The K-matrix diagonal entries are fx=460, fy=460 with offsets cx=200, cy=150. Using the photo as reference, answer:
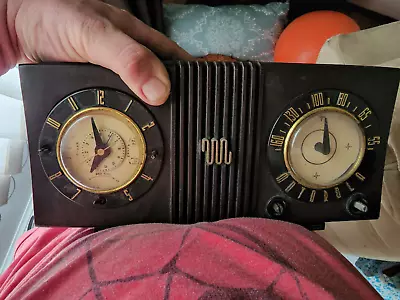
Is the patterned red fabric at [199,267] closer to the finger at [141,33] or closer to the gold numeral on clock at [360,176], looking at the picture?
the gold numeral on clock at [360,176]

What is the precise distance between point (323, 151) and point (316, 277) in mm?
212

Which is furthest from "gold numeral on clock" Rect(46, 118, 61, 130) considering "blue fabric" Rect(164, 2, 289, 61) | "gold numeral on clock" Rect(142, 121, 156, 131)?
"blue fabric" Rect(164, 2, 289, 61)

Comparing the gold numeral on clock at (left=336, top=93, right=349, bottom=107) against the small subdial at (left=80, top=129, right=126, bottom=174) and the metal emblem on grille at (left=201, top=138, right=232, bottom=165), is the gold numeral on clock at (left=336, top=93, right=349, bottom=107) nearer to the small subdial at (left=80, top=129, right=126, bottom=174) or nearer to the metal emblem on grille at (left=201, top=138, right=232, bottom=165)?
the metal emblem on grille at (left=201, top=138, right=232, bottom=165)

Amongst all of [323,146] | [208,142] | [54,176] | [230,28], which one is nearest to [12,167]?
[54,176]

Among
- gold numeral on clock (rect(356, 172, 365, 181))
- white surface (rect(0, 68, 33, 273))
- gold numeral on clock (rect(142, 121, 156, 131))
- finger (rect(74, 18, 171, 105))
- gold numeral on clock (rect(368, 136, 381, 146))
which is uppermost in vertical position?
finger (rect(74, 18, 171, 105))

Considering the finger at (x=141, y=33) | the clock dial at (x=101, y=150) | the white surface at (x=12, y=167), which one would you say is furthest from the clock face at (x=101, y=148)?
the white surface at (x=12, y=167)

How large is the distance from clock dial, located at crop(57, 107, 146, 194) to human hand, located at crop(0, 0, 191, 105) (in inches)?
2.2

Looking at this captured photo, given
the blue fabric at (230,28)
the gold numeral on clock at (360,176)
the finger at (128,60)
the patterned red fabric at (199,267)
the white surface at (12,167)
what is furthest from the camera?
the blue fabric at (230,28)

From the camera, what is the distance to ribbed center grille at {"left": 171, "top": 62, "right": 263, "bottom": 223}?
605 mm

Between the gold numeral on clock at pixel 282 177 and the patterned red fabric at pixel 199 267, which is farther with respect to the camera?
the gold numeral on clock at pixel 282 177

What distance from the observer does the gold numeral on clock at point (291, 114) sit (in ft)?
2.05

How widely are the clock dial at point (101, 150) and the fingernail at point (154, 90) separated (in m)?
0.05

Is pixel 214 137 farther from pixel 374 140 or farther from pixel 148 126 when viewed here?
pixel 374 140

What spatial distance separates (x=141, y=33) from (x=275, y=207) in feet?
1.04
